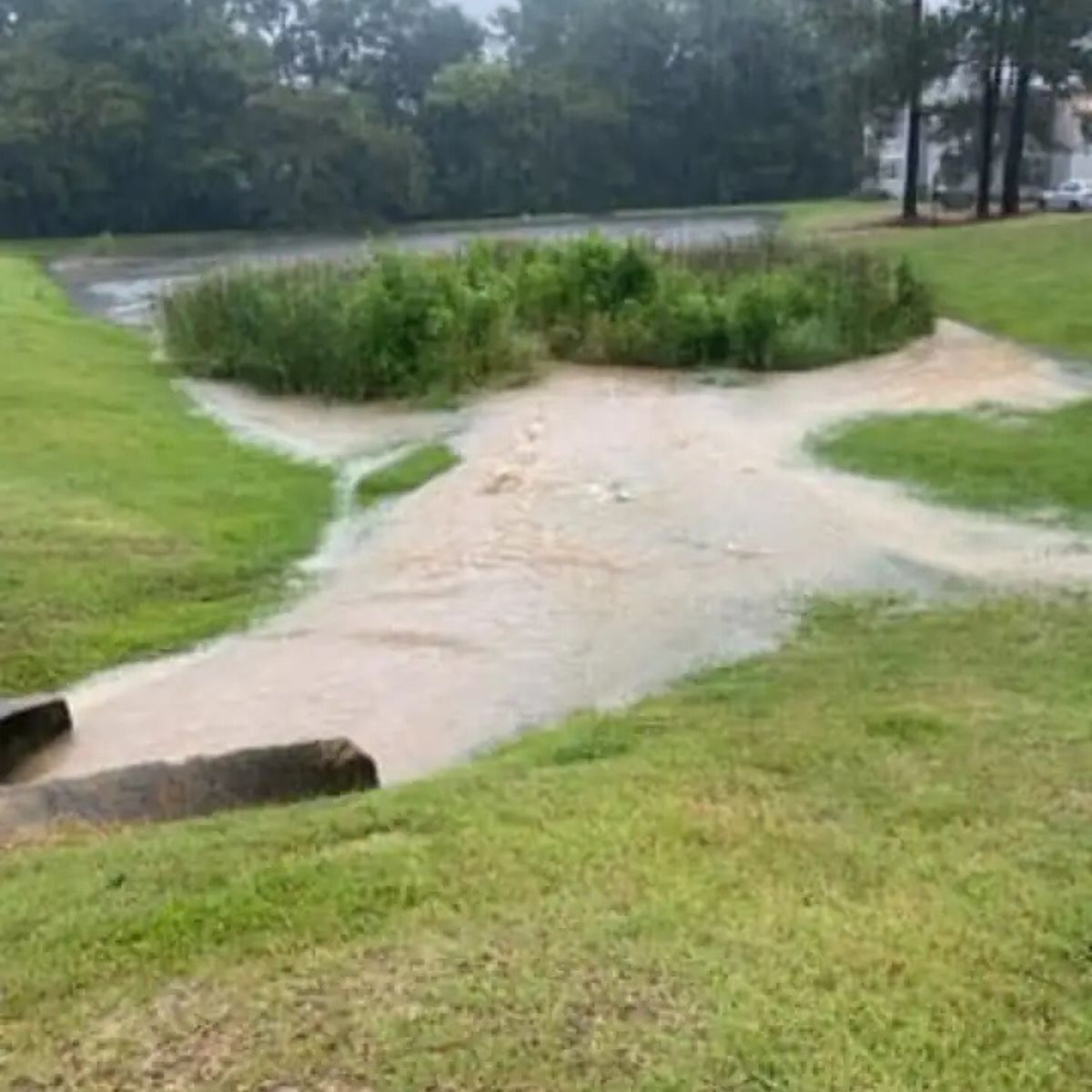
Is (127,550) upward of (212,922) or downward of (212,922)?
downward

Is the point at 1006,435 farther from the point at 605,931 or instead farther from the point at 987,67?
the point at 987,67

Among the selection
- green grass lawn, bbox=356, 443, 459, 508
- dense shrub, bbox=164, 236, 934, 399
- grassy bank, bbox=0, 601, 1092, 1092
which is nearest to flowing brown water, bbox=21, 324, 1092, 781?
green grass lawn, bbox=356, 443, 459, 508

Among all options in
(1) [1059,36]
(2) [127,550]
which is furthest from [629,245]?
(1) [1059,36]

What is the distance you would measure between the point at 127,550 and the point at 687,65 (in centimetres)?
5038

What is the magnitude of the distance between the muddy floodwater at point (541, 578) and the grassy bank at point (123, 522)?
0.34m

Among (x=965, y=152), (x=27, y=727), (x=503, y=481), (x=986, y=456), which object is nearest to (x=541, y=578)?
(x=503, y=481)

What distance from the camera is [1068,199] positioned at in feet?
135

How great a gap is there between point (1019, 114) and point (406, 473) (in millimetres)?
28671

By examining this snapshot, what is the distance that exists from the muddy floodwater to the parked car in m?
27.8

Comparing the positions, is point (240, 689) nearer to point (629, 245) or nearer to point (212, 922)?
point (212, 922)

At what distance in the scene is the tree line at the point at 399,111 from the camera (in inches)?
1898

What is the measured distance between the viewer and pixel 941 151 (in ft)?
144

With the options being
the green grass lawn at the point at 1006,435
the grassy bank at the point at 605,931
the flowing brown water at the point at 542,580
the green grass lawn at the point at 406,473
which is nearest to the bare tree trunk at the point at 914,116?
the green grass lawn at the point at 1006,435

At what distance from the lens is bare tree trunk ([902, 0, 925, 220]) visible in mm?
35562
